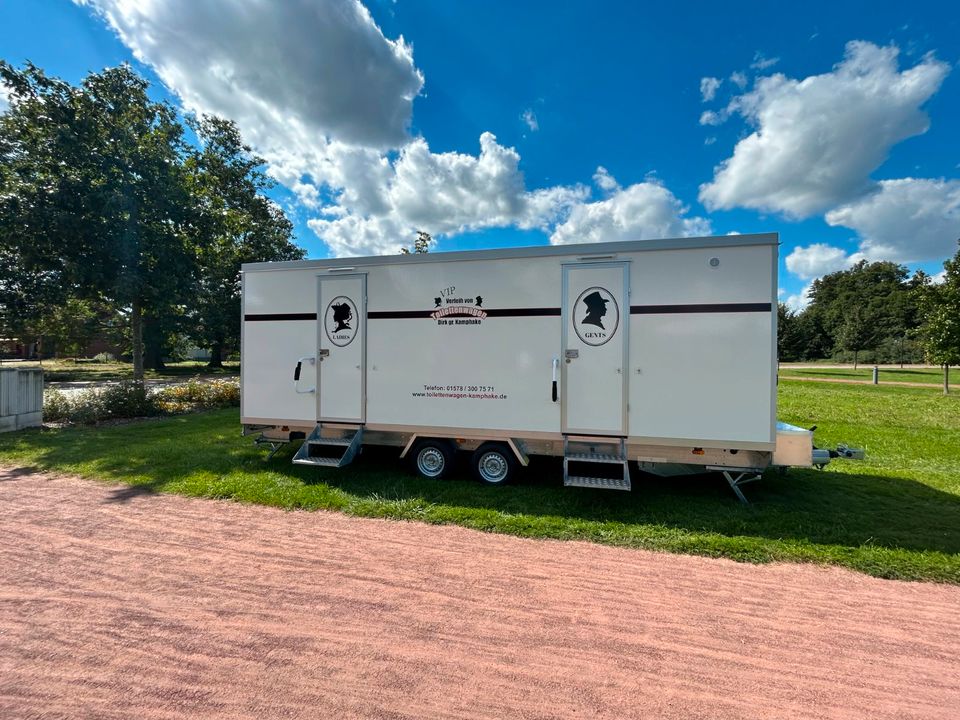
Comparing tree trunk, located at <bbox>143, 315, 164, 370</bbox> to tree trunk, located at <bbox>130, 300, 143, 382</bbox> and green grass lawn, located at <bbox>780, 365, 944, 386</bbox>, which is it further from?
green grass lawn, located at <bbox>780, 365, 944, 386</bbox>

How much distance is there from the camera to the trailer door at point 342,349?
253 inches

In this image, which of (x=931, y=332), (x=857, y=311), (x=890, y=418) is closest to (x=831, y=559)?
(x=890, y=418)

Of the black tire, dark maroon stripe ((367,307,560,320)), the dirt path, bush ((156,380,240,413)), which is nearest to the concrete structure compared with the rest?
bush ((156,380,240,413))

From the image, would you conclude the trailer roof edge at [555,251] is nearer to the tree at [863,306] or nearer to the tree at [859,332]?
the tree at [863,306]

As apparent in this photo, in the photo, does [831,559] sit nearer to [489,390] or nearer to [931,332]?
[489,390]

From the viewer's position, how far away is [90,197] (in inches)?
454

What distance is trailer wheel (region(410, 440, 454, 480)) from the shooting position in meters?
6.25

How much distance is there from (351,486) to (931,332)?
2446 centimetres

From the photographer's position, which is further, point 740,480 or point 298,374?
point 298,374

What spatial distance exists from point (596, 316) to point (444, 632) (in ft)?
12.7

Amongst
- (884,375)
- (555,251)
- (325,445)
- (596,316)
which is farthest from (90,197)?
(884,375)

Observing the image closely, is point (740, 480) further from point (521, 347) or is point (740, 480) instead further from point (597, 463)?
point (521, 347)

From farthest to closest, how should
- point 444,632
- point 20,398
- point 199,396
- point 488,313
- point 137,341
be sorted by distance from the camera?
point 137,341, point 199,396, point 20,398, point 488,313, point 444,632

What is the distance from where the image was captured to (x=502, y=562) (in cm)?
413
